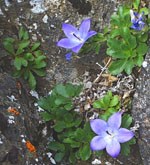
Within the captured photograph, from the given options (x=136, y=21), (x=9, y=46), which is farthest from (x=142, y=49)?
(x=9, y=46)

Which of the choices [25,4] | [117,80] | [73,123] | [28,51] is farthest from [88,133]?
[25,4]

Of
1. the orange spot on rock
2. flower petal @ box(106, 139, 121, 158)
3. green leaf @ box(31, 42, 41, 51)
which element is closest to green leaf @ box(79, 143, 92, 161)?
flower petal @ box(106, 139, 121, 158)

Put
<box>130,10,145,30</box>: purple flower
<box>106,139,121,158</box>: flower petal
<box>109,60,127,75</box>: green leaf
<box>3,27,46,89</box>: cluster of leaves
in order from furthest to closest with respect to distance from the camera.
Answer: <box>3,27,46,89</box>: cluster of leaves < <box>109,60,127,75</box>: green leaf < <box>130,10,145,30</box>: purple flower < <box>106,139,121,158</box>: flower petal

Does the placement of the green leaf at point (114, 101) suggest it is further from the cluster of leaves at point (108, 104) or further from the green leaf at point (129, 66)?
the green leaf at point (129, 66)

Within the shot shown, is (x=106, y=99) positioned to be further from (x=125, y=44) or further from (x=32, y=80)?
(x=32, y=80)

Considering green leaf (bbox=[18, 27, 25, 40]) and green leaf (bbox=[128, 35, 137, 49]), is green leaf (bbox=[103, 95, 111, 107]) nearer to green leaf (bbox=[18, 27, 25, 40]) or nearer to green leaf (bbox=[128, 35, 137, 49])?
green leaf (bbox=[128, 35, 137, 49])
